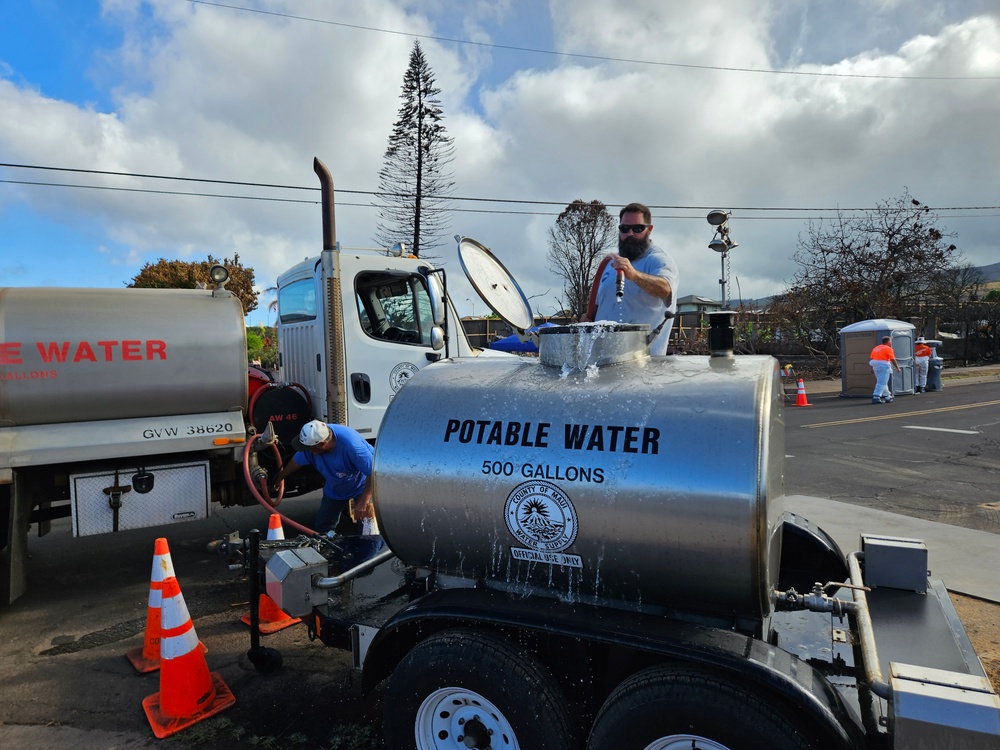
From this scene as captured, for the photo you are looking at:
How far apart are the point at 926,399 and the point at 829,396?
7.93 feet

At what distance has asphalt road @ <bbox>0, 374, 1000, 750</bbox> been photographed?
3184mm

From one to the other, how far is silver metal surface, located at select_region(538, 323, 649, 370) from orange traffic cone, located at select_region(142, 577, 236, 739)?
245 centimetres

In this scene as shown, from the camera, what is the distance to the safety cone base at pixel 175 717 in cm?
314

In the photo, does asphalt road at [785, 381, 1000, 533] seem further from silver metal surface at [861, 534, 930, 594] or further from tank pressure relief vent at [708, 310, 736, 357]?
tank pressure relief vent at [708, 310, 736, 357]

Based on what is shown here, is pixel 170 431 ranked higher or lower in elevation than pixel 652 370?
lower

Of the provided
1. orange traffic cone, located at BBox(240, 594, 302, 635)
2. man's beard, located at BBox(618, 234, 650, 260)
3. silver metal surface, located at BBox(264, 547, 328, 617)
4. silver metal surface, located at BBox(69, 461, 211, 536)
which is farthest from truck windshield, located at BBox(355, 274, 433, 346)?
silver metal surface, located at BBox(264, 547, 328, 617)

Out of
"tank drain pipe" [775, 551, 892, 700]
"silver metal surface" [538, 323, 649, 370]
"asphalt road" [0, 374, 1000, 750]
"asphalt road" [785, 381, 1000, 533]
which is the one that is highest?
"silver metal surface" [538, 323, 649, 370]

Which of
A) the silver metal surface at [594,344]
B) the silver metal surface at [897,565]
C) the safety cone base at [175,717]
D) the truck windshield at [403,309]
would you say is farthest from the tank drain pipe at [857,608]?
the truck windshield at [403,309]

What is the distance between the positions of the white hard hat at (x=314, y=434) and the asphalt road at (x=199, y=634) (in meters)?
1.32

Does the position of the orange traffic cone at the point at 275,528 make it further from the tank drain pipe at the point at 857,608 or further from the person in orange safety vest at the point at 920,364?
the person in orange safety vest at the point at 920,364

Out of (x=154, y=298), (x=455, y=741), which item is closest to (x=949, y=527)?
(x=455, y=741)

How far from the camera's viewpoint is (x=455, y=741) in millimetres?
2520

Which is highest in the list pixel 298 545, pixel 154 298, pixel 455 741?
pixel 154 298

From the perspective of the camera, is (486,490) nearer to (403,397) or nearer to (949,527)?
(403,397)
